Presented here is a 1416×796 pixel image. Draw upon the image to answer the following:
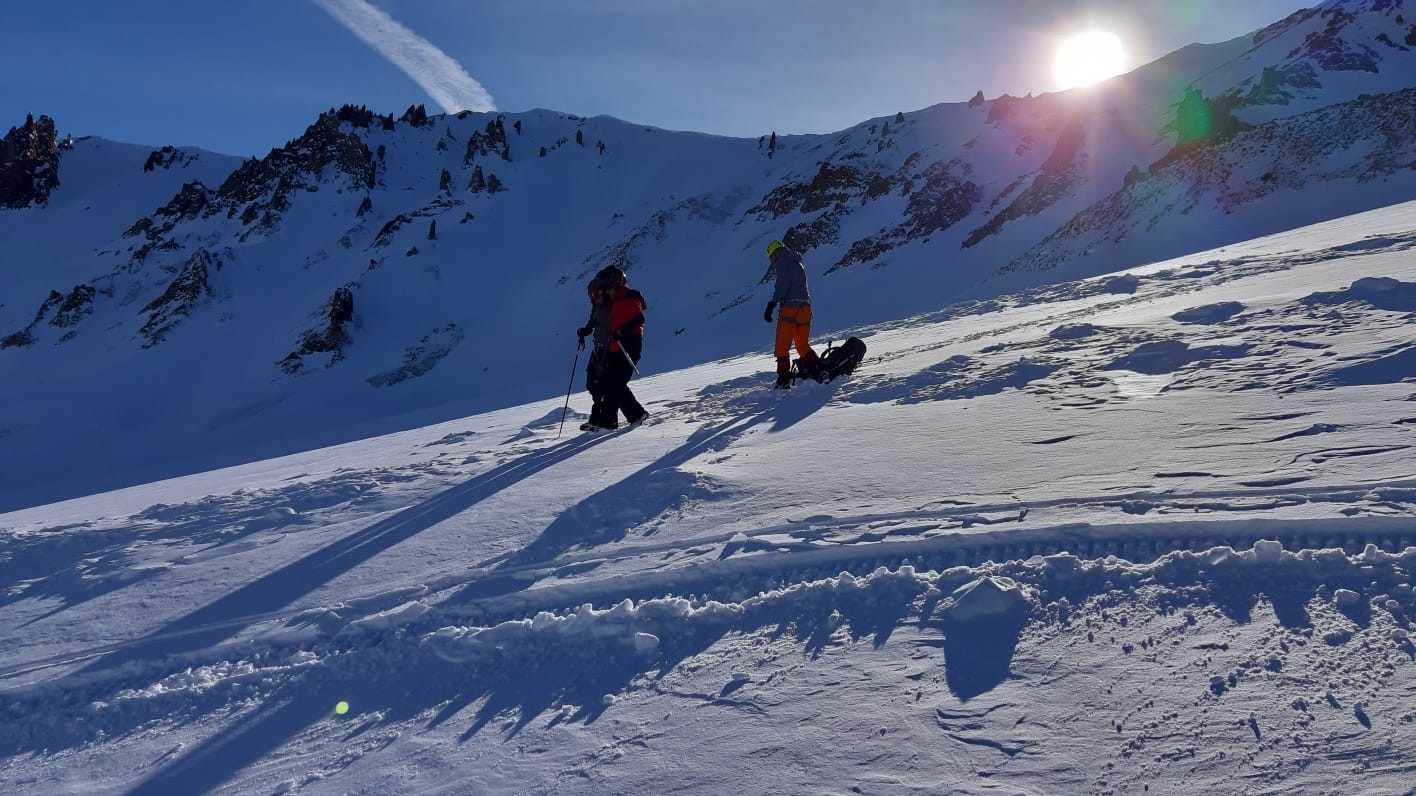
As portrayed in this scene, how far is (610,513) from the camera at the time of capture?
559 cm

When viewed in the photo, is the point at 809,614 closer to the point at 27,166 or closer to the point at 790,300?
the point at 790,300

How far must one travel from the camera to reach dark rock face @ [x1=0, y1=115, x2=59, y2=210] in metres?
75.9

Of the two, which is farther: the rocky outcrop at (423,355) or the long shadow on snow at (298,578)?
the rocky outcrop at (423,355)

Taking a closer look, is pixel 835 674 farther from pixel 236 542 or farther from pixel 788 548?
pixel 236 542

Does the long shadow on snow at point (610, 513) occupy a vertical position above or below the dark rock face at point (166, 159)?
below

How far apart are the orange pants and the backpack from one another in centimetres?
34

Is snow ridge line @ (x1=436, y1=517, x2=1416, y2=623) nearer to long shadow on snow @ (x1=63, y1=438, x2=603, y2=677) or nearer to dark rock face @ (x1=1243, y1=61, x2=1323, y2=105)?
long shadow on snow @ (x1=63, y1=438, x2=603, y2=677)

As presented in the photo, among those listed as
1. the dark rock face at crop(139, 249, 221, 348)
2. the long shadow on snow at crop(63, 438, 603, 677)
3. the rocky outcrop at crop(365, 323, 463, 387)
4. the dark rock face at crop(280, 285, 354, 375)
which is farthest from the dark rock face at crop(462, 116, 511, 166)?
the long shadow on snow at crop(63, 438, 603, 677)

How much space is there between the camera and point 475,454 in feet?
28.9

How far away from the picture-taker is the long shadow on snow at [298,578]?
408 cm

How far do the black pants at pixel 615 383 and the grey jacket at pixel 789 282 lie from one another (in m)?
2.17

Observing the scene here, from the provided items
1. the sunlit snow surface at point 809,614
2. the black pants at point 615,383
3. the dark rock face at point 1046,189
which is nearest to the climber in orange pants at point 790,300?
the black pants at point 615,383

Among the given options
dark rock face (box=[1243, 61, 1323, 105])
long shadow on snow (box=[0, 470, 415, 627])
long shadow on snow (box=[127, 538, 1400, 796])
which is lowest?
long shadow on snow (box=[127, 538, 1400, 796])

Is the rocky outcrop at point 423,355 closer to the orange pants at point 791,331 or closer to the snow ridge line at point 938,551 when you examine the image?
the orange pants at point 791,331
